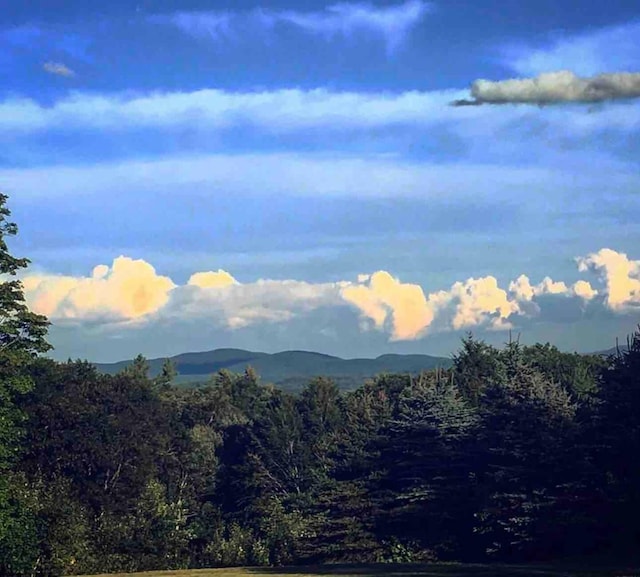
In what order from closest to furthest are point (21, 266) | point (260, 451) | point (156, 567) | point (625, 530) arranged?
point (625, 530), point (21, 266), point (156, 567), point (260, 451)

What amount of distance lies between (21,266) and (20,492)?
469 inches

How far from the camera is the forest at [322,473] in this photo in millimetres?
48406

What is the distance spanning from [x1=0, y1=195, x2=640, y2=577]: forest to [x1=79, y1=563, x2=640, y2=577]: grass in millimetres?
6029

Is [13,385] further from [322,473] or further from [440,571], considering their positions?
[322,473]

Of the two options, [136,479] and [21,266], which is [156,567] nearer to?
[136,479]

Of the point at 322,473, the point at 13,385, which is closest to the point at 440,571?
the point at 13,385

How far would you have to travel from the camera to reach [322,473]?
89.2 m

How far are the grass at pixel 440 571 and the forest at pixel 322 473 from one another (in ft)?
19.8

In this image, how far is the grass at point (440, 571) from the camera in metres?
32.9

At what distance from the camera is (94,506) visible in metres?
80.9

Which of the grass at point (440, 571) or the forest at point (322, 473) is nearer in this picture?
the grass at point (440, 571)

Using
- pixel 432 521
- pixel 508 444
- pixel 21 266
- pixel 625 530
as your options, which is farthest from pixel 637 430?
pixel 21 266

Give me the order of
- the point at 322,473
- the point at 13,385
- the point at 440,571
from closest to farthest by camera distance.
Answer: the point at 440,571, the point at 13,385, the point at 322,473

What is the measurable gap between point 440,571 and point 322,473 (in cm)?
5234
